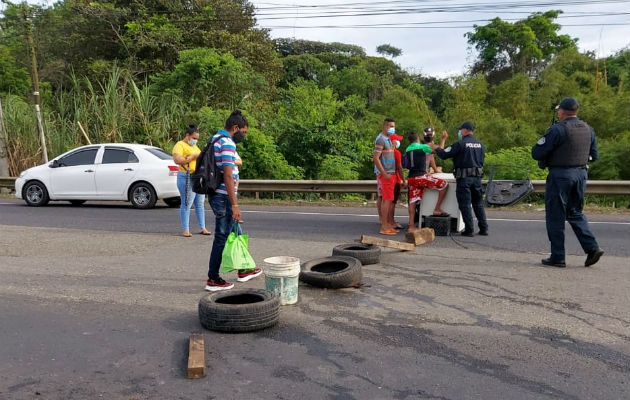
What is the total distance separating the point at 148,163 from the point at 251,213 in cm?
286

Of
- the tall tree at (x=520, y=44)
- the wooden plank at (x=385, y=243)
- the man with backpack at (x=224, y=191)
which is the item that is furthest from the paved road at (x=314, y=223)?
the tall tree at (x=520, y=44)

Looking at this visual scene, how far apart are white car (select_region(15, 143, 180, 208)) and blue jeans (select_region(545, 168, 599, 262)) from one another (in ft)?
28.9

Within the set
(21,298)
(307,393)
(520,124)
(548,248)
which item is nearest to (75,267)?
(21,298)

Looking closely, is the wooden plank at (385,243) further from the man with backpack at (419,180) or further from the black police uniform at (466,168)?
the black police uniform at (466,168)

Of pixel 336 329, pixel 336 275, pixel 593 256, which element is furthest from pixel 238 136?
pixel 593 256

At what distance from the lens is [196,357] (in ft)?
12.6

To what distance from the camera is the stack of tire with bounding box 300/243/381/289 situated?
19.2ft

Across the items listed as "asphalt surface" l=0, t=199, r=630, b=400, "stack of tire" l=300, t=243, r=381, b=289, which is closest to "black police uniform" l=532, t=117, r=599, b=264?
"asphalt surface" l=0, t=199, r=630, b=400

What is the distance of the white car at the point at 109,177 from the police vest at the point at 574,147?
8919 millimetres

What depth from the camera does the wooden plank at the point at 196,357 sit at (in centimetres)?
370

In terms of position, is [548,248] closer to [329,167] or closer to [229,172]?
[229,172]

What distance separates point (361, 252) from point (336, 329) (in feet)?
7.83

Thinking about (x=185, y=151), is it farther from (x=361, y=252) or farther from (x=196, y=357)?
(x=196, y=357)

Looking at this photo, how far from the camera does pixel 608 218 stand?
38.9 feet
